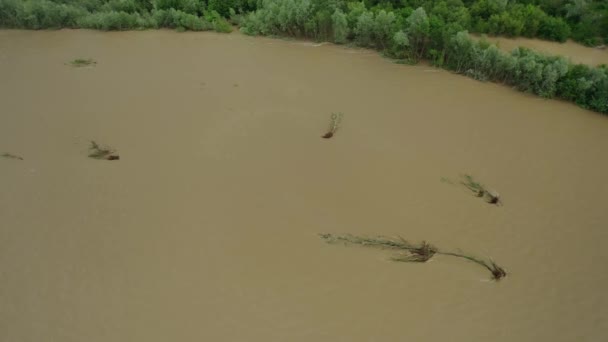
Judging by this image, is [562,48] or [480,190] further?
[562,48]

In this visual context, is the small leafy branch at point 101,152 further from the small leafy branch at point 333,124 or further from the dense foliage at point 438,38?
the dense foliage at point 438,38

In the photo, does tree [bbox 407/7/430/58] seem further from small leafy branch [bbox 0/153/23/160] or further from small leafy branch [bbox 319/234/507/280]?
small leafy branch [bbox 0/153/23/160]

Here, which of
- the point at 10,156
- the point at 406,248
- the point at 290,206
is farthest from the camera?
the point at 10,156

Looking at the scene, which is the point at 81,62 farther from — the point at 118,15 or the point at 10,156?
the point at 10,156

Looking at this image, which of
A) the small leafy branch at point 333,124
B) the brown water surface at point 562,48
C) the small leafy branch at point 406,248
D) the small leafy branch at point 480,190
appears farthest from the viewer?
the brown water surface at point 562,48

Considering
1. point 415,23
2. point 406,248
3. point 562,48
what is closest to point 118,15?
point 415,23

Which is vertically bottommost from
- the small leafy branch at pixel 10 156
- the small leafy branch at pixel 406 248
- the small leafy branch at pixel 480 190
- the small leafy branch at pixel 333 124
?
the small leafy branch at pixel 406 248

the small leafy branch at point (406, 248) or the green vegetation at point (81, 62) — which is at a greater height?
the green vegetation at point (81, 62)

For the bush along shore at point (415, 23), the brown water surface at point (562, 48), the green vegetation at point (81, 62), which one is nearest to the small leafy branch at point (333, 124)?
the bush along shore at point (415, 23)
